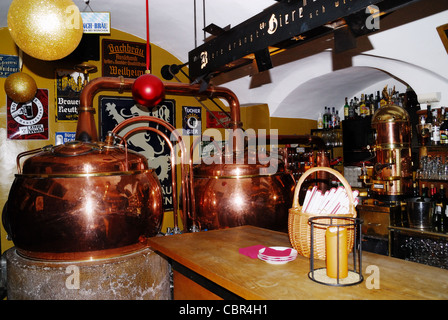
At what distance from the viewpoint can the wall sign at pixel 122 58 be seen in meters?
5.00

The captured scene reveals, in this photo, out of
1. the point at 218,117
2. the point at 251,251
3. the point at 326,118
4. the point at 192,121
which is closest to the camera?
the point at 251,251

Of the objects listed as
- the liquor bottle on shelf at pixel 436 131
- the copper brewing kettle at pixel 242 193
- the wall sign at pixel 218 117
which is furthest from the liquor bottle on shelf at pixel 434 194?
the wall sign at pixel 218 117

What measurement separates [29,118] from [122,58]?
1.55 m

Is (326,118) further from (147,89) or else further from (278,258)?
(278,258)

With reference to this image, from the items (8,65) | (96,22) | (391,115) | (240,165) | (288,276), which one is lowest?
(288,276)

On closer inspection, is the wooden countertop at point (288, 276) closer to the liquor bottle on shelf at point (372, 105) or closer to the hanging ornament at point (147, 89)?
the hanging ornament at point (147, 89)

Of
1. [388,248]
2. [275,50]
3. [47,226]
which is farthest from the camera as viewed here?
[388,248]

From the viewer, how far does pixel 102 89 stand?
3645mm

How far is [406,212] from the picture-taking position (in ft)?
11.1

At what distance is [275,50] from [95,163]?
159cm

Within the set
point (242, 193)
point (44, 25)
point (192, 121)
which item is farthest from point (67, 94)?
point (242, 193)

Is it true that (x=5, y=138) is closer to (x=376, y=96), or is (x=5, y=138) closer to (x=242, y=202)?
(x=242, y=202)
